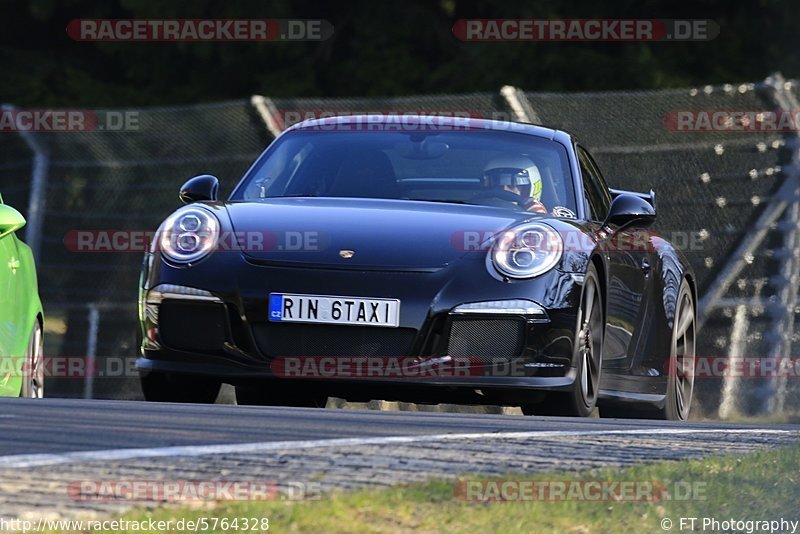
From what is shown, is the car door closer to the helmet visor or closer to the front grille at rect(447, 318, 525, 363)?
the helmet visor

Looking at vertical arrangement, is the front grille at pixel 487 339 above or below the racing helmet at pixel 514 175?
below

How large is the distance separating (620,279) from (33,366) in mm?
3064

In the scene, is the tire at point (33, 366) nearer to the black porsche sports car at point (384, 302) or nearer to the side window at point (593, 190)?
the black porsche sports car at point (384, 302)

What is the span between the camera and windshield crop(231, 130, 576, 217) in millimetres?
8938

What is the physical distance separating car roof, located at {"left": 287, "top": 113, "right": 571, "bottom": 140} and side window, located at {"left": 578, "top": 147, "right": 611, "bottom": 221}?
0.20 metres

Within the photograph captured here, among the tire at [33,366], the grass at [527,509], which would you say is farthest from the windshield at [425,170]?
the grass at [527,509]

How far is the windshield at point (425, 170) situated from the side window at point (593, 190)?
167 mm

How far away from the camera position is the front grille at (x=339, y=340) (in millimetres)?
7699

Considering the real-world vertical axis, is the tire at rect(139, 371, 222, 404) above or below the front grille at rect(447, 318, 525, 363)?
below

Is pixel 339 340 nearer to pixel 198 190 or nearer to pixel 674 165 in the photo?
pixel 198 190

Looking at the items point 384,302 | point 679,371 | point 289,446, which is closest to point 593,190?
point 679,371

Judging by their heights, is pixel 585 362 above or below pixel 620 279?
below

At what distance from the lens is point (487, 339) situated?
7.75 metres

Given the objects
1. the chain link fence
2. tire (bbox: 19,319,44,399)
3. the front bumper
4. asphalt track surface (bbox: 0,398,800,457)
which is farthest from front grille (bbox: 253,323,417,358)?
the chain link fence
